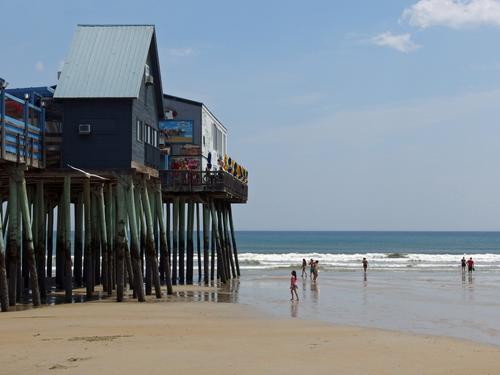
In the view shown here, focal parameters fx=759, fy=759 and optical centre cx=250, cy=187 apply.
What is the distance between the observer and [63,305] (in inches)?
1026

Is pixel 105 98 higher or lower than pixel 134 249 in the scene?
higher

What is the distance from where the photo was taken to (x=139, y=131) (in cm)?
2931

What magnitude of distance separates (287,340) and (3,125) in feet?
36.6

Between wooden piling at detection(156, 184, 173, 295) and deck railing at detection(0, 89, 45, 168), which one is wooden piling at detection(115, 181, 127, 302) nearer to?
deck railing at detection(0, 89, 45, 168)

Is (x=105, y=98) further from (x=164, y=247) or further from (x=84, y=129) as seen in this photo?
(x=164, y=247)

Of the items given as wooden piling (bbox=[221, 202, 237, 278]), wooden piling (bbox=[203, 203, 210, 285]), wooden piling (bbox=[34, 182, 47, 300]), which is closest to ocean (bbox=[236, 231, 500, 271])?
wooden piling (bbox=[221, 202, 237, 278])

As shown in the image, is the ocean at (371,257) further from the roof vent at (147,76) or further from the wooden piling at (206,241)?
the roof vent at (147,76)

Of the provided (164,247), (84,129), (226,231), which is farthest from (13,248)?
(226,231)

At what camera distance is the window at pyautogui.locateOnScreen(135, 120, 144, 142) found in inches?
1134

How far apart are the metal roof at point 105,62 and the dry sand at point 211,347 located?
8.82 meters

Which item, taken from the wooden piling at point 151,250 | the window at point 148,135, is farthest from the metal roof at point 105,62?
the wooden piling at point 151,250

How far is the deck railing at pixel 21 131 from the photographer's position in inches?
915

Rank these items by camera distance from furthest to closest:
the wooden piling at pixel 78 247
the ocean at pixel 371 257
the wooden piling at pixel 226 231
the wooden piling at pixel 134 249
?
1. the ocean at pixel 371 257
2. the wooden piling at pixel 226 231
3. the wooden piling at pixel 78 247
4. the wooden piling at pixel 134 249

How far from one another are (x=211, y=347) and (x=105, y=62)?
15725mm
